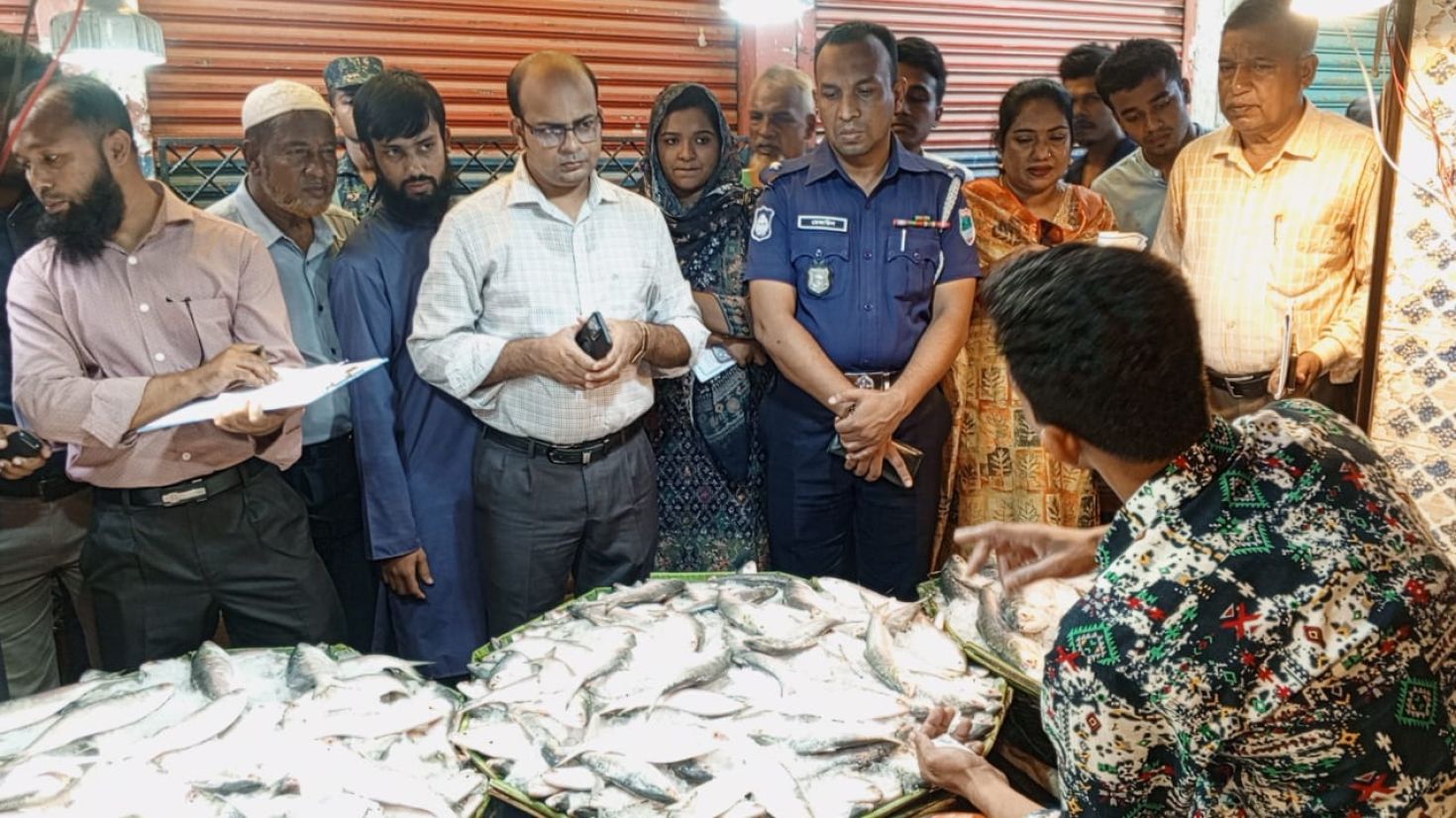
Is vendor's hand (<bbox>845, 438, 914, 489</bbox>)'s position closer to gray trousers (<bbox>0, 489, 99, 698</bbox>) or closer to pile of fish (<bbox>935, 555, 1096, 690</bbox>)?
pile of fish (<bbox>935, 555, 1096, 690</bbox>)

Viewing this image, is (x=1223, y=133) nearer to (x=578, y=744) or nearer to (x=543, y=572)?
(x=543, y=572)

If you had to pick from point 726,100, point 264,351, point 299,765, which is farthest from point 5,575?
point 726,100

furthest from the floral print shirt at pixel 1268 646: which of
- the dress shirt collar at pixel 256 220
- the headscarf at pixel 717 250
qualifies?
the dress shirt collar at pixel 256 220

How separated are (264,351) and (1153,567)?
7.65ft

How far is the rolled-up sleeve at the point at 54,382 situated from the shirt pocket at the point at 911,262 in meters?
2.22

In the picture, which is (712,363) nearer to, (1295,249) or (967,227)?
(967,227)

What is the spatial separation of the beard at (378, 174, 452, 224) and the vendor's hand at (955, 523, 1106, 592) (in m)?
2.10

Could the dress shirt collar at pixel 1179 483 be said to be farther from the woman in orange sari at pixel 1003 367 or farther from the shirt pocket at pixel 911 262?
the woman in orange sari at pixel 1003 367

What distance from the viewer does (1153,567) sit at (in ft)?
4.48

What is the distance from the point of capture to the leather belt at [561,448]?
3.13 metres

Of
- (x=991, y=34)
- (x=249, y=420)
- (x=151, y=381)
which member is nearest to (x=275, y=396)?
(x=249, y=420)

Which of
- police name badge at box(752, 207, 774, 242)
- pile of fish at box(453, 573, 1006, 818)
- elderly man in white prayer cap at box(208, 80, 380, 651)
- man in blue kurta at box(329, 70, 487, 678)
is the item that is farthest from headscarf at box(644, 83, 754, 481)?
elderly man in white prayer cap at box(208, 80, 380, 651)

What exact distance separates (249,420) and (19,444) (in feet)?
2.01

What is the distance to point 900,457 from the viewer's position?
11.1 ft
